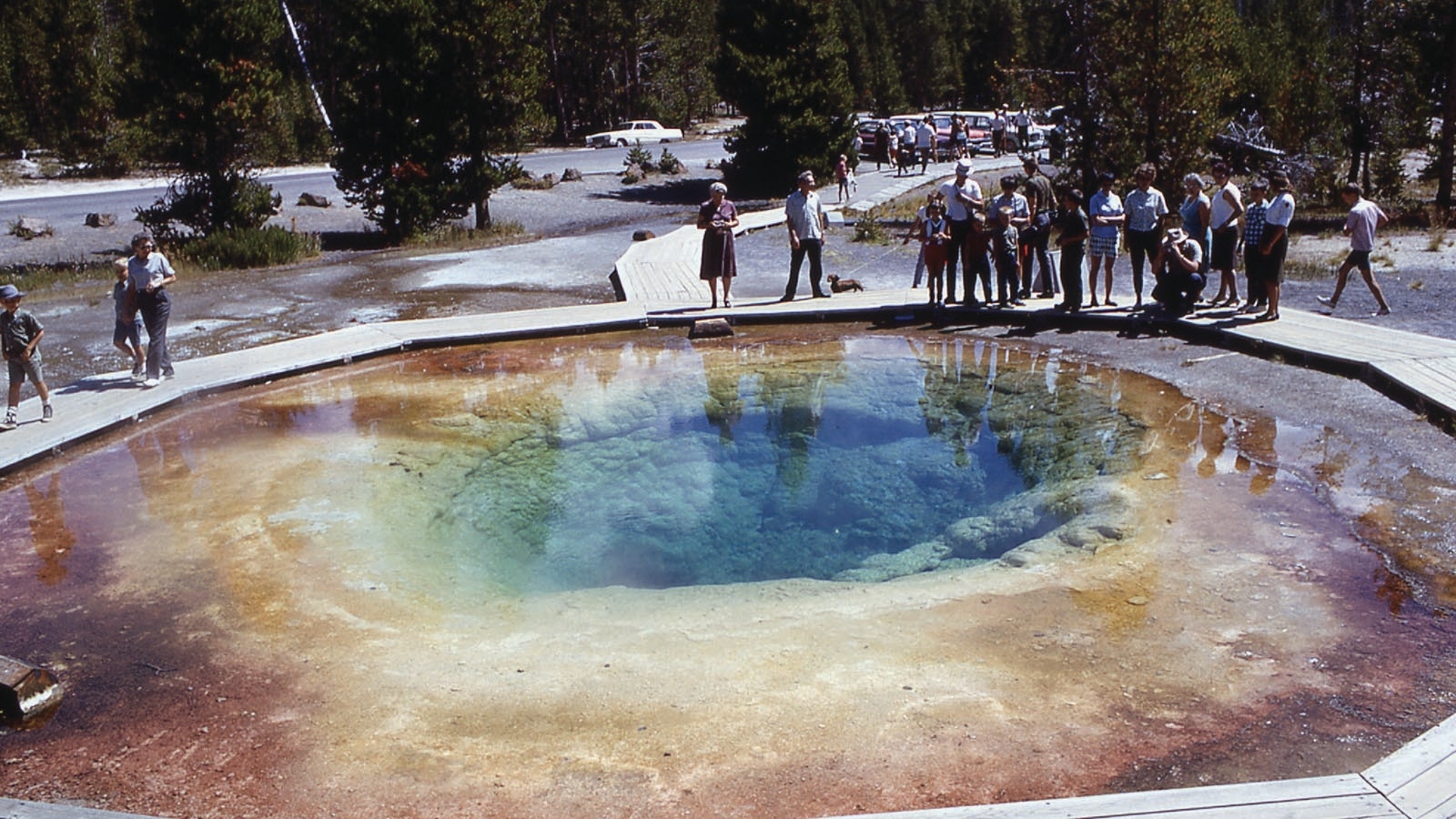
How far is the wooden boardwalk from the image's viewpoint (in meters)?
4.59

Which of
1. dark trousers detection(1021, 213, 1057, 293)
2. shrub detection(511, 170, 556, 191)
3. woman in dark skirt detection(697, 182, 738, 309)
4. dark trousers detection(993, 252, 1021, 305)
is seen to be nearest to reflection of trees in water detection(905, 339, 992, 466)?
dark trousers detection(993, 252, 1021, 305)

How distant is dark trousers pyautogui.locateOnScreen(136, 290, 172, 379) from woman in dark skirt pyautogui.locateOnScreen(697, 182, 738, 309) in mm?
5934

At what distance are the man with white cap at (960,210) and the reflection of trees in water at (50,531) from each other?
9700 mm

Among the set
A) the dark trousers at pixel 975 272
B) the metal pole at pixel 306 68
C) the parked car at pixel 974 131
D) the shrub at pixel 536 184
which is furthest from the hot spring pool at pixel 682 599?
the metal pole at pixel 306 68

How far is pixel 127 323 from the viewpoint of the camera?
11.9 meters

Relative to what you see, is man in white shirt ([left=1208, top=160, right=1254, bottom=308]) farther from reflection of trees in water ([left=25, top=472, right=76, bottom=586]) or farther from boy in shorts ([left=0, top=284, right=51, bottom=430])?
boy in shorts ([left=0, top=284, right=51, bottom=430])

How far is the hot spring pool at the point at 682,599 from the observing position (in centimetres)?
529

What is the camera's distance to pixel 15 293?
10.3m

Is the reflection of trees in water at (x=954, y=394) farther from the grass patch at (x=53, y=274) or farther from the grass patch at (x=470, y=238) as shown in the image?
the grass patch at (x=53, y=274)

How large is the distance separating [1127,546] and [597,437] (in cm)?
506

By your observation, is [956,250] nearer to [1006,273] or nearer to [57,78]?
[1006,273]

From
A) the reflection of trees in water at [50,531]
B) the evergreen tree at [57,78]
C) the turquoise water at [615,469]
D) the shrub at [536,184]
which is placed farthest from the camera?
the evergreen tree at [57,78]

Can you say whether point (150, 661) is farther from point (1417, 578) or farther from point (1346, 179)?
point (1346, 179)

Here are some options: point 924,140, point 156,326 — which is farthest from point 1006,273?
point 924,140
